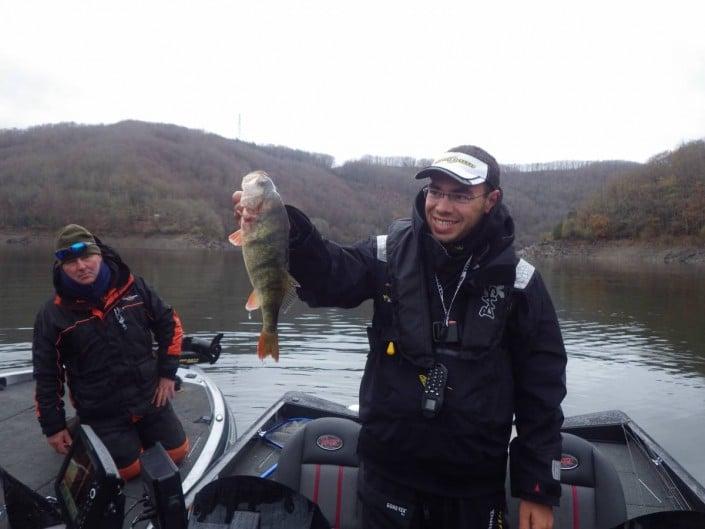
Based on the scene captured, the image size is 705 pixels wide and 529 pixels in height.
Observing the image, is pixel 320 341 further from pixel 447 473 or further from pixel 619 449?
pixel 447 473

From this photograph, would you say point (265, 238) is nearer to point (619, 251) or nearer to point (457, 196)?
point (457, 196)

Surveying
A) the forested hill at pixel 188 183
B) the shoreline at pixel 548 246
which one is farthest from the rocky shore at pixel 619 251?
the forested hill at pixel 188 183

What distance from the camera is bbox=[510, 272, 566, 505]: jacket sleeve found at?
2.50m

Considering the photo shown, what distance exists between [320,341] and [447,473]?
42.5ft

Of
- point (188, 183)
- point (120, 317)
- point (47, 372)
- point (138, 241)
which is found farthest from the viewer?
point (188, 183)

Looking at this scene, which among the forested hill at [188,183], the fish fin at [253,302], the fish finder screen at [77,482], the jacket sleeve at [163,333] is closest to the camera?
the fish fin at [253,302]

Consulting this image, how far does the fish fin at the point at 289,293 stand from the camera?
8.68 feet

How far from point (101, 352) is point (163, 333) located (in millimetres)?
562

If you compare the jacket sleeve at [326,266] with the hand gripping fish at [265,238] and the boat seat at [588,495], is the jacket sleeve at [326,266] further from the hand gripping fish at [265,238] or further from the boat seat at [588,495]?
the boat seat at [588,495]

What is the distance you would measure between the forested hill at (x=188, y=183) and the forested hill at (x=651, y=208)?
356 inches

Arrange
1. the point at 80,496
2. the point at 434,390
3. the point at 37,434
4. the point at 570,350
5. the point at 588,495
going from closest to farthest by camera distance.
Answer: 1. the point at 434,390
2. the point at 80,496
3. the point at 588,495
4. the point at 37,434
5. the point at 570,350

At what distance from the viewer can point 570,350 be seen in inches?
589

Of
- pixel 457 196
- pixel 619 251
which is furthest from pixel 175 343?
pixel 619 251

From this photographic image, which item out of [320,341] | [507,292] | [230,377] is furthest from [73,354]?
[320,341]
